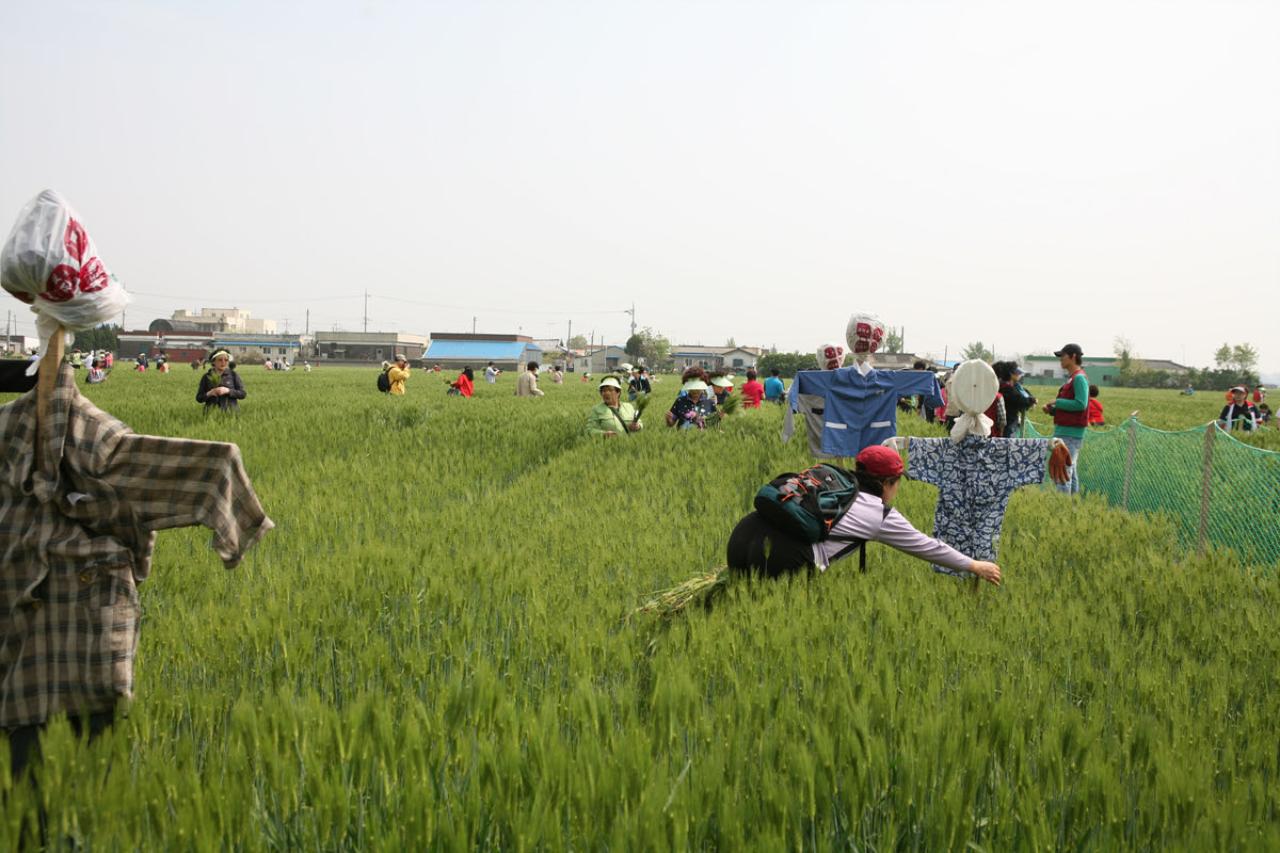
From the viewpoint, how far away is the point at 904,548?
4.05 m

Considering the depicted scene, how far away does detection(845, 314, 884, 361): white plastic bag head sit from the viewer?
313 inches

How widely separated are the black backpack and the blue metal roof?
10477 cm

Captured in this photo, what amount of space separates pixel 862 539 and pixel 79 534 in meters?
3.12

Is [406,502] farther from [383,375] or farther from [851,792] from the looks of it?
[383,375]

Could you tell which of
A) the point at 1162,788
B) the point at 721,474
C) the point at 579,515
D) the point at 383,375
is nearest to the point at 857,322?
the point at 721,474

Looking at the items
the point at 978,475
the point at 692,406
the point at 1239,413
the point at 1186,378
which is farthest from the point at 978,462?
the point at 1186,378

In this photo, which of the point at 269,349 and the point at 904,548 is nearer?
the point at 904,548

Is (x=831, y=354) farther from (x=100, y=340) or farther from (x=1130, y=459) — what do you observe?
(x=100, y=340)

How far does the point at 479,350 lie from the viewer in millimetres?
113750

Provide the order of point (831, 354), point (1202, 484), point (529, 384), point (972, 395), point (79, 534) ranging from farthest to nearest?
point (529, 384)
point (831, 354)
point (1202, 484)
point (972, 395)
point (79, 534)

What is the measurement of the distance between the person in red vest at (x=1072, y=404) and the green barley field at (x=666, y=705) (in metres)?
3.00

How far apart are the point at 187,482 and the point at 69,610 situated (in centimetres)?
41

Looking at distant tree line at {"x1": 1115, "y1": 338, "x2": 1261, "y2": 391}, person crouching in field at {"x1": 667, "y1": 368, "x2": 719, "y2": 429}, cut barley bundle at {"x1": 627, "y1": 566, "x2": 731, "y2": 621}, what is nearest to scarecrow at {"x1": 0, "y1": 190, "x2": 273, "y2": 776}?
cut barley bundle at {"x1": 627, "y1": 566, "x2": 731, "y2": 621}

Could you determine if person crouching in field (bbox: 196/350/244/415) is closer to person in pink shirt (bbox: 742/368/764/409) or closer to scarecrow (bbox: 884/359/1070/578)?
person in pink shirt (bbox: 742/368/764/409)
